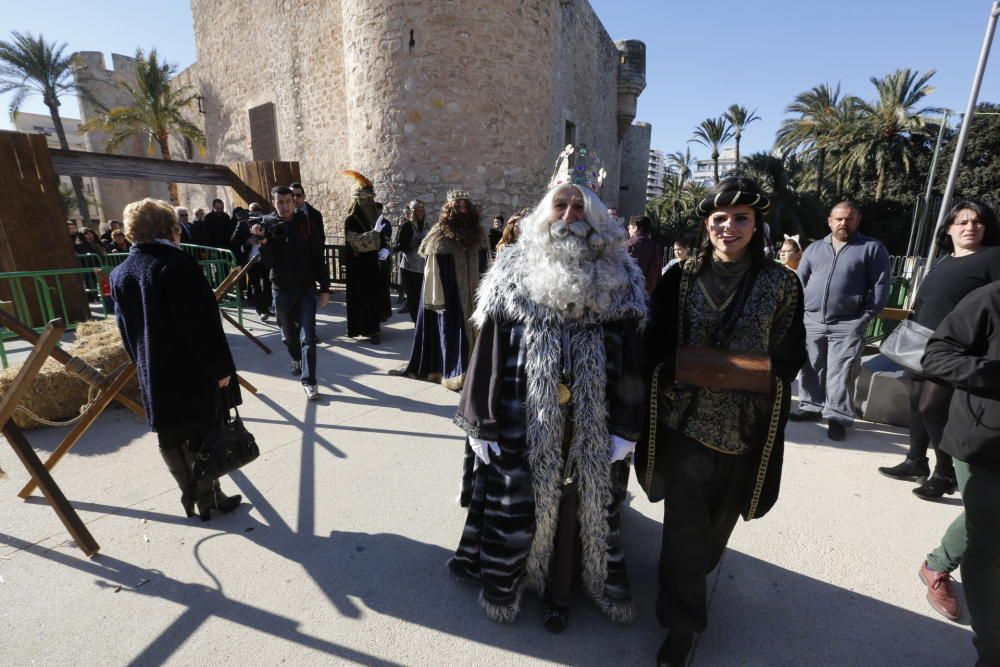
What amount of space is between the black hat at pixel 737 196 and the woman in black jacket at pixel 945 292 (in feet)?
5.33

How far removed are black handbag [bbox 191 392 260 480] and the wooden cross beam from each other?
0.54 meters

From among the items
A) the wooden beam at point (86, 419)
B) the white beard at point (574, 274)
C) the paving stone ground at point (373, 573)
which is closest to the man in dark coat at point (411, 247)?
the paving stone ground at point (373, 573)

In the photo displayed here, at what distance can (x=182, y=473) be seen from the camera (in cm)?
271

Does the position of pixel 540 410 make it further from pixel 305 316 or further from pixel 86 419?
pixel 305 316

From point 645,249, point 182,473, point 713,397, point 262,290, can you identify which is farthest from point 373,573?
point 262,290

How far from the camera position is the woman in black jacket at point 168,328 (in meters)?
2.40

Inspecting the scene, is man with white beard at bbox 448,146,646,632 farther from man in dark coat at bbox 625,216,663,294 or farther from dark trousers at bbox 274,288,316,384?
man in dark coat at bbox 625,216,663,294

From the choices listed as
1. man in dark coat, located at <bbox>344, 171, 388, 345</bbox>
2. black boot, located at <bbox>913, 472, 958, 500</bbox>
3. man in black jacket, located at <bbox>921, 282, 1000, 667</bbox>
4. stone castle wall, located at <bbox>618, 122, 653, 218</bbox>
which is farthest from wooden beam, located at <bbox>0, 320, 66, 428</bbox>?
stone castle wall, located at <bbox>618, 122, 653, 218</bbox>

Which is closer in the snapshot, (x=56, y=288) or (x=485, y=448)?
(x=485, y=448)

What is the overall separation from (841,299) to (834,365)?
0.54 metres

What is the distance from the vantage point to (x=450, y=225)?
464cm

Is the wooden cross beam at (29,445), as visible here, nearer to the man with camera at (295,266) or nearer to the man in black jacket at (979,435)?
the man with camera at (295,266)

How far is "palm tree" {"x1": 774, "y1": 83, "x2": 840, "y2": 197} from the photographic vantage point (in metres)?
30.2

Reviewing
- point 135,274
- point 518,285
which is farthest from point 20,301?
point 518,285
